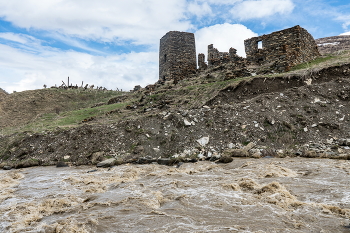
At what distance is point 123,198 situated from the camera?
5.36 metres

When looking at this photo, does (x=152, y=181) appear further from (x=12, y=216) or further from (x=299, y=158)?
(x=299, y=158)

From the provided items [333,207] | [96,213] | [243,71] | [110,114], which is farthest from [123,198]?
→ [243,71]

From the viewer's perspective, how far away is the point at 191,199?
500 cm

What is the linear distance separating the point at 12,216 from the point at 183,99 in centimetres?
1112

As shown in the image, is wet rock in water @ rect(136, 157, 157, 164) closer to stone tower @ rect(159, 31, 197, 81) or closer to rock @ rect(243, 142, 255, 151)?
rock @ rect(243, 142, 255, 151)

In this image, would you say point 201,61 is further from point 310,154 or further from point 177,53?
point 310,154

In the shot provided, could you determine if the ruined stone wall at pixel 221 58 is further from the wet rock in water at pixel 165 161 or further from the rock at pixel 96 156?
the rock at pixel 96 156

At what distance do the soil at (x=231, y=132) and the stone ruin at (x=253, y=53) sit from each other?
3.29 metres

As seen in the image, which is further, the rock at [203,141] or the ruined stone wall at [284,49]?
the ruined stone wall at [284,49]

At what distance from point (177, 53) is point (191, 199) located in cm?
1980

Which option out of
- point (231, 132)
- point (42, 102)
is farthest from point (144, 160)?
point (42, 102)

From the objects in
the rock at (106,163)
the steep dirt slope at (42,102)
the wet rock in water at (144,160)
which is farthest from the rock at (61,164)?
the steep dirt slope at (42,102)

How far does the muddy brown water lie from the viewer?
387 centimetres

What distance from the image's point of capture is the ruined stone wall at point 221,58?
61.9ft
